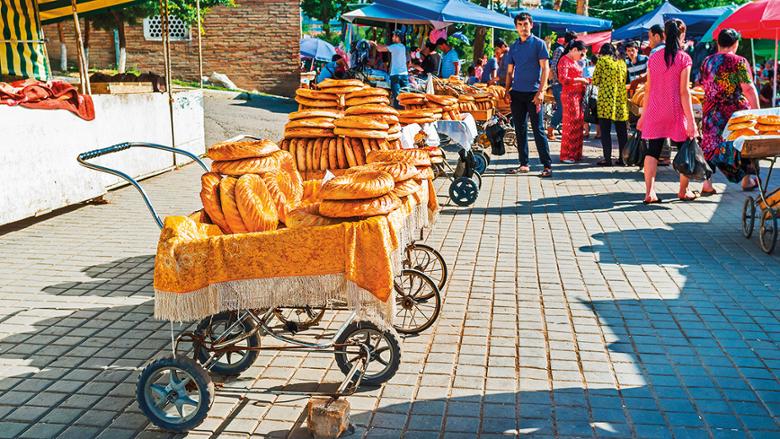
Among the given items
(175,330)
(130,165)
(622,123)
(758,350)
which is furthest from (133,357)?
(622,123)

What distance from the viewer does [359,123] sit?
6.88m

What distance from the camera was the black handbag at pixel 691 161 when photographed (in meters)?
9.54

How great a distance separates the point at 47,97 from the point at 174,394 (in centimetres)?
633

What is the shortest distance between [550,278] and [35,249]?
4.68 metres

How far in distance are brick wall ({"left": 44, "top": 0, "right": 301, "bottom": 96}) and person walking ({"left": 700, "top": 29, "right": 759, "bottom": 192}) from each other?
847 inches

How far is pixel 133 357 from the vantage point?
515 centimetres

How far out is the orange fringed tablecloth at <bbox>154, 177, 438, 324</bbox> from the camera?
4133mm

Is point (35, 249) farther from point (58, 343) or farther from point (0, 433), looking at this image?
point (0, 433)

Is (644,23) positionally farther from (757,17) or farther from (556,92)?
(757,17)

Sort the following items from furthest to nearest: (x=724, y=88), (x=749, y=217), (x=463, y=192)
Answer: (x=463, y=192) → (x=724, y=88) → (x=749, y=217)

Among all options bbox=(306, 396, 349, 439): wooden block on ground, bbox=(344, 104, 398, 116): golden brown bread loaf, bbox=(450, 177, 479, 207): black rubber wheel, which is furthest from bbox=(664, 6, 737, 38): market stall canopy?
bbox=(306, 396, 349, 439): wooden block on ground

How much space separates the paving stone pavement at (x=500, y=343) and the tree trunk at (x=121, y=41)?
19625 millimetres

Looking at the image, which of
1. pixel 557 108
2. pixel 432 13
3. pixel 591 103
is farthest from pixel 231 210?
pixel 557 108

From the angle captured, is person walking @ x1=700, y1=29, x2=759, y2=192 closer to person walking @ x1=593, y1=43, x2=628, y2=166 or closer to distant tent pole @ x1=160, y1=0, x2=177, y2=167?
person walking @ x1=593, y1=43, x2=628, y2=166
